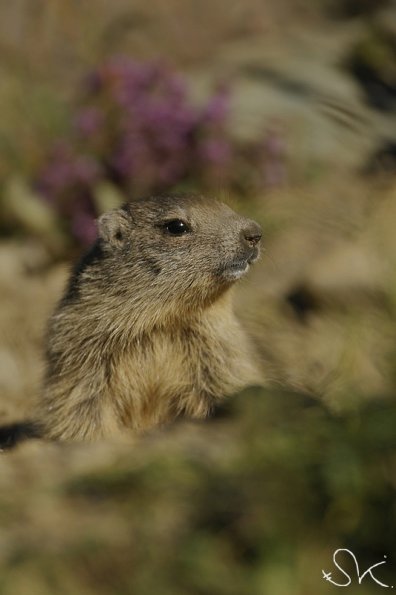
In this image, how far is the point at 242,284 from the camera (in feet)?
19.8

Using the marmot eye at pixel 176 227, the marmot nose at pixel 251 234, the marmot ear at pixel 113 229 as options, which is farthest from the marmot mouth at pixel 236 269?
the marmot ear at pixel 113 229

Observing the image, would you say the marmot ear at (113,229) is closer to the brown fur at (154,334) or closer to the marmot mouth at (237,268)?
the brown fur at (154,334)

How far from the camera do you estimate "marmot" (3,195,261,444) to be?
525 cm

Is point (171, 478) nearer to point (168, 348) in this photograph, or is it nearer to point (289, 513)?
point (289, 513)

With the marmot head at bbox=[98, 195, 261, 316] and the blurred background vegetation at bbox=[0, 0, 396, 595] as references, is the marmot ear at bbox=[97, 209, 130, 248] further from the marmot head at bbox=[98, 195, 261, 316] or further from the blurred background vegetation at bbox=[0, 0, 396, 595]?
the blurred background vegetation at bbox=[0, 0, 396, 595]

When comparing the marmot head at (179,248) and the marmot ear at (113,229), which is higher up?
the marmot ear at (113,229)

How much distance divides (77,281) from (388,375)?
7.24 feet

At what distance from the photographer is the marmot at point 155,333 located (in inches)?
207
